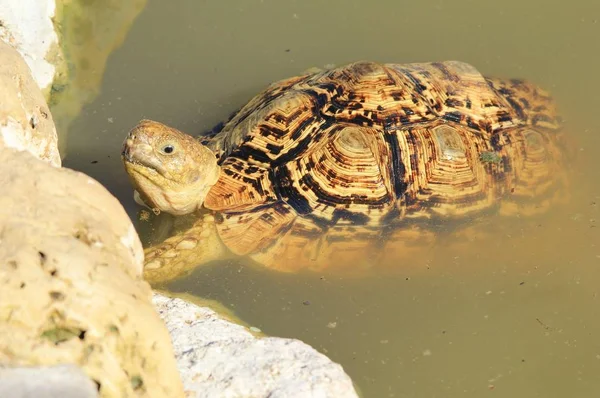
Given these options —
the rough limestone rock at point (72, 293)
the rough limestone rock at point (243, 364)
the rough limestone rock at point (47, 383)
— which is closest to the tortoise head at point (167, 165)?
the rough limestone rock at point (243, 364)

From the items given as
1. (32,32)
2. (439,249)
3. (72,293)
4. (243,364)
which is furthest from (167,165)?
(32,32)

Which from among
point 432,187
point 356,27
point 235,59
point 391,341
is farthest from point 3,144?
point 356,27

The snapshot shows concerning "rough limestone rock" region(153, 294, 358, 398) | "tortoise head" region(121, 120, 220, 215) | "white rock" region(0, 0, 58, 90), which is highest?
"white rock" region(0, 0, 58, 90)

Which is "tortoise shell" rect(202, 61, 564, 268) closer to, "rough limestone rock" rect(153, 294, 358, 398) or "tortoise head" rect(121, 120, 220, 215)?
"tortoise head" rect(121, 120, 220, 215)

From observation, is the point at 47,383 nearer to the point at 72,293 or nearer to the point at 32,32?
the point at 72,293

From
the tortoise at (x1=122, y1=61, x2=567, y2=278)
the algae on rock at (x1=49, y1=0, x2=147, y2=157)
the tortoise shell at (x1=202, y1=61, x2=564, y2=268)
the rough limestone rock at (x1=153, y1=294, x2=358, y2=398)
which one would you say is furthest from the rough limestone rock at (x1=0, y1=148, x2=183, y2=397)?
the algae on rock at (x1=49, y1=0, x2=147, y2=157)

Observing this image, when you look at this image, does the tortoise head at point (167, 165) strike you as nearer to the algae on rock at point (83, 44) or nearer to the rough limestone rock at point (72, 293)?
the algae on rock at point (83, 44)

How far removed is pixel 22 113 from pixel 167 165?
52.9 inches

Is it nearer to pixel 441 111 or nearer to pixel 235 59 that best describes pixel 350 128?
pixel 441 111

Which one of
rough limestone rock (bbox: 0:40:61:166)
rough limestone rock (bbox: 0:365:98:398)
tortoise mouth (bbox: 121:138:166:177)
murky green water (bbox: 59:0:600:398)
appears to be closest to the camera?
rough limestone rock (bbox: 0:365:98:398)

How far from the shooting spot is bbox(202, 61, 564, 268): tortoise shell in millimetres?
4762

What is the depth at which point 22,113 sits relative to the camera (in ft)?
11.1

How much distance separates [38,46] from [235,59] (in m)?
1.74

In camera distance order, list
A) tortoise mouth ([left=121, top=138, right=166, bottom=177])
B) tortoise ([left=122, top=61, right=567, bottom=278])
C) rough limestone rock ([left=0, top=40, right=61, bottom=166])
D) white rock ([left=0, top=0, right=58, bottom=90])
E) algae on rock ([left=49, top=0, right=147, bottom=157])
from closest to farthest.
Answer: rough limestone rock ([left=0, top=40, right=61, bottom=166]), tortoise mouth ([left=121, top=138, right=166, bottom=177]), tortoise ([left=122, top=61, right=567, bottom=278]), white rock ([left=0, top=0, right=58, bottom=90]), algae on rock ([left=49, top=0, right=147, bottom=157])
